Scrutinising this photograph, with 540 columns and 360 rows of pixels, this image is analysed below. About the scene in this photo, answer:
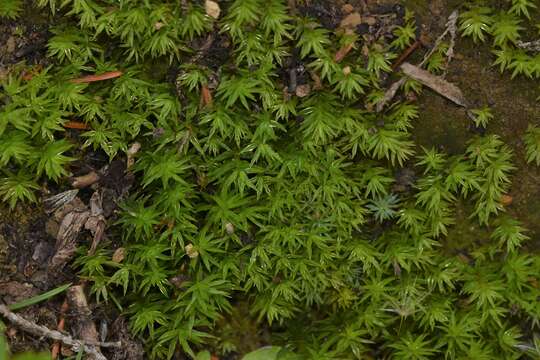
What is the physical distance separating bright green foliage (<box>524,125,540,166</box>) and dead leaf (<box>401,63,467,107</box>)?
381 mm

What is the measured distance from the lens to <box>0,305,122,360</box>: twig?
3.03 metres

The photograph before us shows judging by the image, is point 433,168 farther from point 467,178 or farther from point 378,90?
point 378,90

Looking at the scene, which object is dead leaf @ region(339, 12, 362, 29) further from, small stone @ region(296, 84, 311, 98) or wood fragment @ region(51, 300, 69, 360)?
wood fragment @ region(51, 300, 69, 360)

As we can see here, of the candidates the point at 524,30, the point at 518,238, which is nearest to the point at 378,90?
the point at 524,30

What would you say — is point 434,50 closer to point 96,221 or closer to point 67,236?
point 96,221

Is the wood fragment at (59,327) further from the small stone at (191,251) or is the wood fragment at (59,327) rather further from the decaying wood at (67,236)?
the small stone at (191,251)

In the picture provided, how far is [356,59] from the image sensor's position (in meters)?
3.18

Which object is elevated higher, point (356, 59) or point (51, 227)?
point (356, 59)

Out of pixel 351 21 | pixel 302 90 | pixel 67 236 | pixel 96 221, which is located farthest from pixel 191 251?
pixel 351 21

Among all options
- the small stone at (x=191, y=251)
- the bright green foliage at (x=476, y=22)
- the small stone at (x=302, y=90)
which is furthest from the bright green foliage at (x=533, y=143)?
the small stone at (x=191, y=251)

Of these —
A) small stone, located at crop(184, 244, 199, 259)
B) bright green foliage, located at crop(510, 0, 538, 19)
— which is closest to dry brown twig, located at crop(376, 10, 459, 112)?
bright green foliage, located at crop(510, 0, 538, 19)

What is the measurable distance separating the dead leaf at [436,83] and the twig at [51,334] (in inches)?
84.6

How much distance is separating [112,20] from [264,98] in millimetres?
873

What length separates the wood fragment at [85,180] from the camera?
316cm
